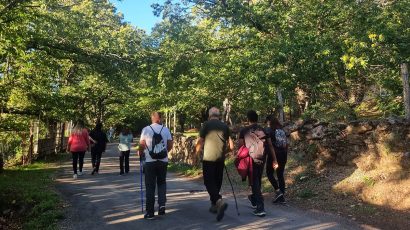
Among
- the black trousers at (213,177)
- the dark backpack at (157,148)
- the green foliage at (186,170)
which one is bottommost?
the green foliage at (186,170)

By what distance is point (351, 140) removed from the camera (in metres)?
10.5

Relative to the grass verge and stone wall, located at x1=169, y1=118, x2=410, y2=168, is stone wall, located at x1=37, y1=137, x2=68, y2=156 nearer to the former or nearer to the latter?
the grass verge

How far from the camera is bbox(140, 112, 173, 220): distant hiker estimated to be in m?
7.29

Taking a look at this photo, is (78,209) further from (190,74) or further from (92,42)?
(190,74)

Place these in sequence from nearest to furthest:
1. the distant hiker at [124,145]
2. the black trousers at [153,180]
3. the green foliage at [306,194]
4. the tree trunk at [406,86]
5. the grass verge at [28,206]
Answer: the black trousers at [153,180] < the grass verge at [28,206] < the green foliage at [306,194] < the tree trunk at [406,86] < the distant hiker at [124,145]

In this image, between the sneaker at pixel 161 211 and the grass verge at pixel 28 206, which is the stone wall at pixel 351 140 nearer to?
the sneaker at pixel 161 211

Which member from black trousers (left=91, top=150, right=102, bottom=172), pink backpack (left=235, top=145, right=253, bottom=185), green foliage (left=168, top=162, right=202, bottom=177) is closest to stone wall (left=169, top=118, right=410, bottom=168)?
pink backpack (left=235, top=145, right=253, bottom=185)

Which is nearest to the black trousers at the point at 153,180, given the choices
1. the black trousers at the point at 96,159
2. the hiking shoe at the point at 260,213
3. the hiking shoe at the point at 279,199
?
the hiking shoe at the point at 260,213

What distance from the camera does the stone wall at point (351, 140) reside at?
970 centimetres

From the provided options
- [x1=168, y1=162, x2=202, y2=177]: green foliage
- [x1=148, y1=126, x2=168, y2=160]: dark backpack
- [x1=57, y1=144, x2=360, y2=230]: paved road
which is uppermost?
[x1=148, y1=126, x2=168, y2=160]: dark backpack

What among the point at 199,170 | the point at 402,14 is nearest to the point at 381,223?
the point at 402,14

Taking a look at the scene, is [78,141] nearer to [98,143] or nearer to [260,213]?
[98,143]

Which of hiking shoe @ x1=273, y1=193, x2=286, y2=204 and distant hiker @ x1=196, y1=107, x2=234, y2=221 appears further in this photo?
hiking shoe @ x1=273, y1=193, x2=286, y2=204

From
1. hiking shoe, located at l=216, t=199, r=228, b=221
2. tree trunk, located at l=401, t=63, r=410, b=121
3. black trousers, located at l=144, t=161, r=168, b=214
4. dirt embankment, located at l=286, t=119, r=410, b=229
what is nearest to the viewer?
hiking shoe, located at l=216, t=199, r=228, b=221
